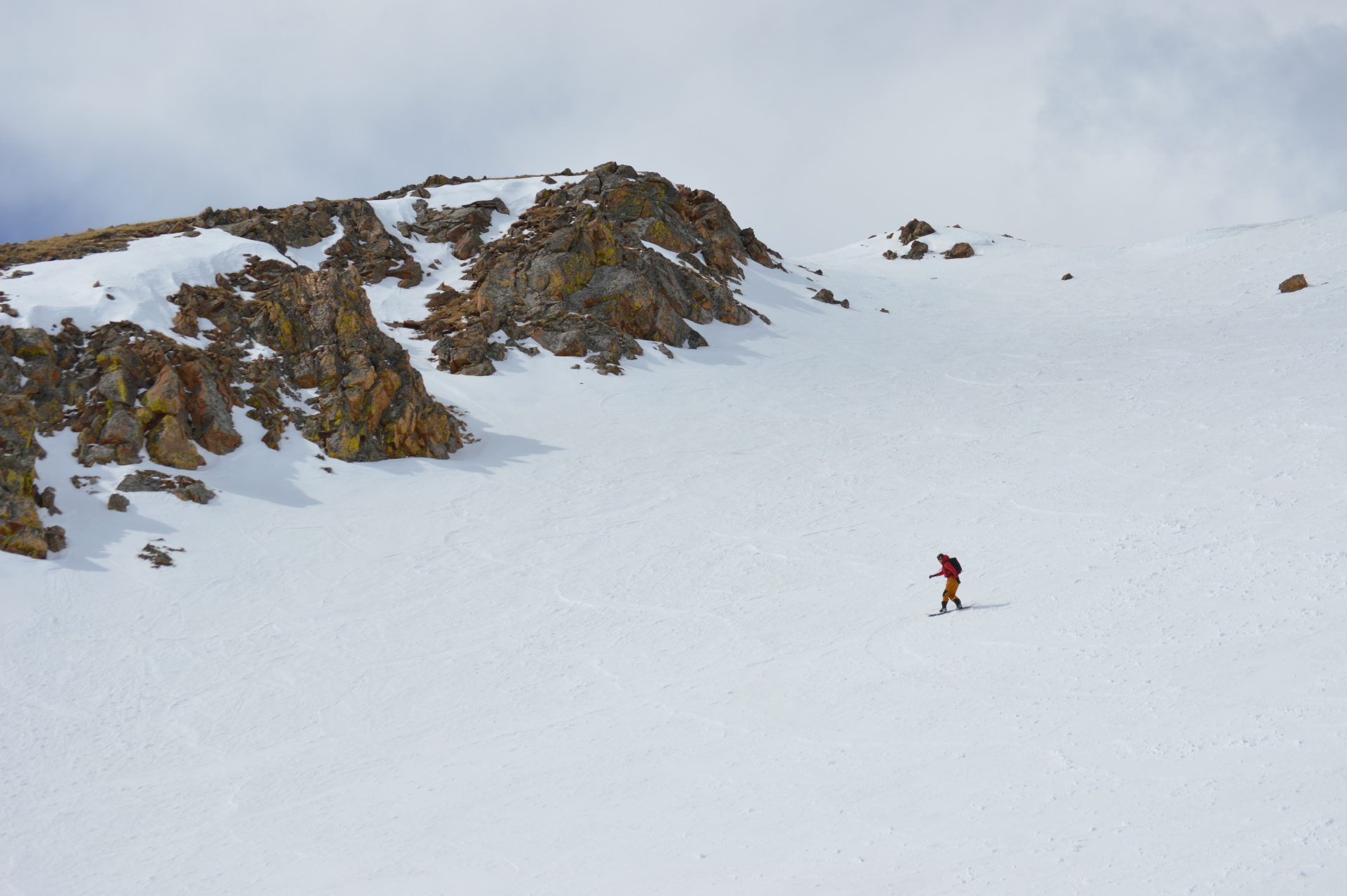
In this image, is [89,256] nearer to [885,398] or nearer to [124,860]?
[124,860]

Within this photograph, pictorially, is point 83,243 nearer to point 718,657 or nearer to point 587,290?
point 587,290

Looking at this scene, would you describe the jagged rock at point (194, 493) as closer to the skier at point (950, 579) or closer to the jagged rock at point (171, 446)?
the jagged rock at point (171, 446)

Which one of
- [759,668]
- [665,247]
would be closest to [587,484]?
[759,668]

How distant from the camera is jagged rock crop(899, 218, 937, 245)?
241ft

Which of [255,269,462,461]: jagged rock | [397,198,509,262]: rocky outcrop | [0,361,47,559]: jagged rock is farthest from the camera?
[397,198,509,262]: rocky outcrop

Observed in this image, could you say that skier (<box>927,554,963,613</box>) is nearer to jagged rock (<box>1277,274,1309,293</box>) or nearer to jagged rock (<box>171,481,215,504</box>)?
jagged rock (<box>171,481,215,504</box>)

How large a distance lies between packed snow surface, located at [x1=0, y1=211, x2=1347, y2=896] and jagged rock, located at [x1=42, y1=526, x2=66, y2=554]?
0.36 metres

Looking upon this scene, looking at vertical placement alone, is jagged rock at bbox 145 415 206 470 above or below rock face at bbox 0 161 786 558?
below

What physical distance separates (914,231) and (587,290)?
44.8 metres

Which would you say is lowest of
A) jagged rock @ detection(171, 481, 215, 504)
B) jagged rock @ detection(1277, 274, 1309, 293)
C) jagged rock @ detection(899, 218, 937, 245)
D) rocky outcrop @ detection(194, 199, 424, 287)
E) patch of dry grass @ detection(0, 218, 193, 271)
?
jagged rock @ detection(171, 481, 215, 504)

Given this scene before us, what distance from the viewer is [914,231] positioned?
73.8m

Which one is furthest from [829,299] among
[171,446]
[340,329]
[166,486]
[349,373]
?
[166,486]

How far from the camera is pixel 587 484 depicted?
2530cm

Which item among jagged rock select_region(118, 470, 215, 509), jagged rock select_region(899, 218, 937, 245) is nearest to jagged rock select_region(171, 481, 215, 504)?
jagged rock select_region(118, 470, 215, 509)
